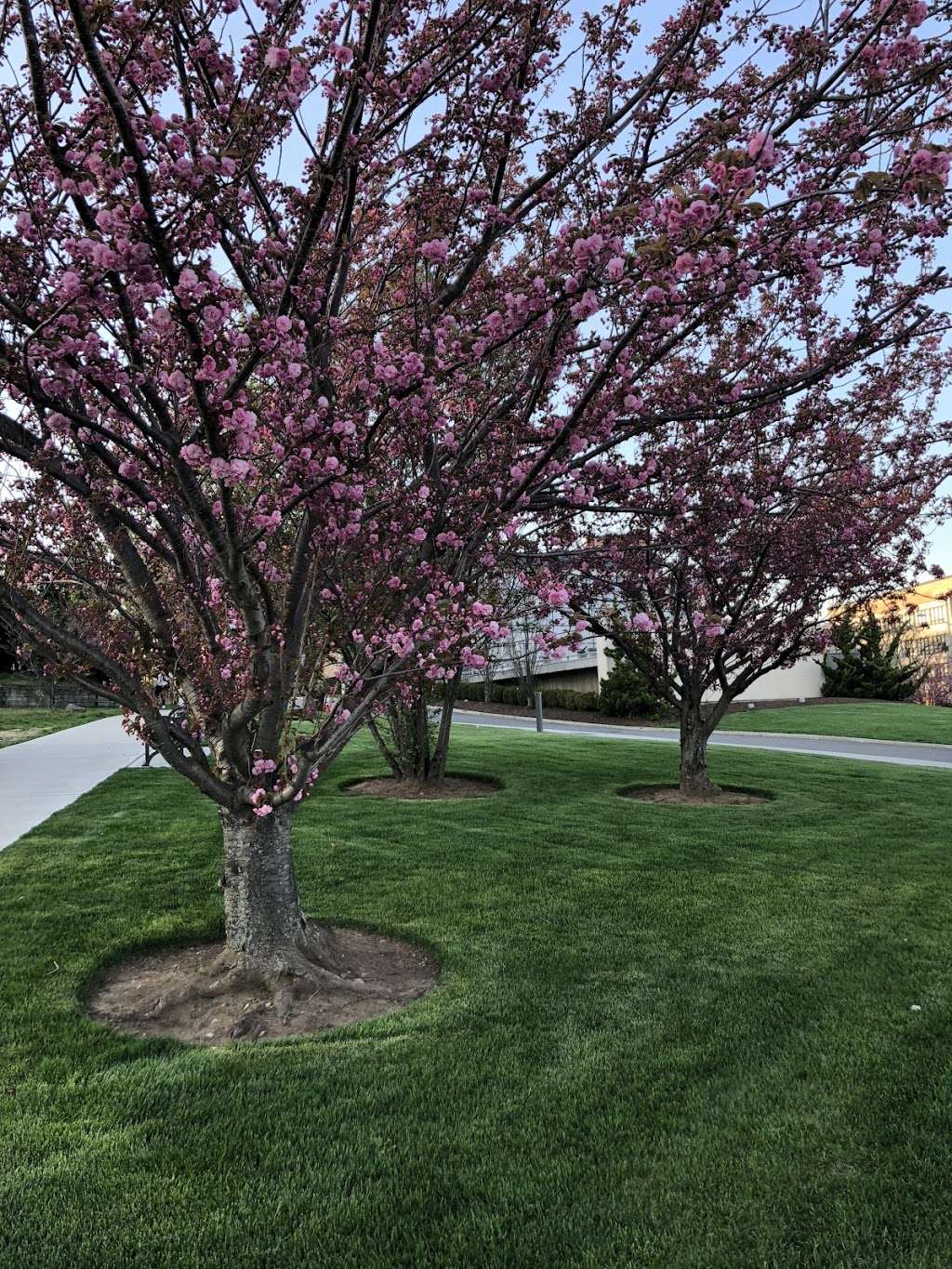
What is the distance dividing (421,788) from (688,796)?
3373 mm

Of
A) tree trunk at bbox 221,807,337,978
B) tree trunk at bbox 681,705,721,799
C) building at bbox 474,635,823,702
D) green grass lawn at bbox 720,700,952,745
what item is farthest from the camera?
building at bbox 474,635,823,702

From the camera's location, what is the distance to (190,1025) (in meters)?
3.72

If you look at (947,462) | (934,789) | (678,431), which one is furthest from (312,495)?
(934,789)

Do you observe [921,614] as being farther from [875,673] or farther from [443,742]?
[443,742]

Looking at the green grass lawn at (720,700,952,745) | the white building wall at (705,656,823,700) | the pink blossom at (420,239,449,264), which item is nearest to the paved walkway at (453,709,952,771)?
the green grass lawn at (720,700,952,745)

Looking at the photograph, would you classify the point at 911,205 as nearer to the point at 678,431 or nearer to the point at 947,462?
the point at 678,431

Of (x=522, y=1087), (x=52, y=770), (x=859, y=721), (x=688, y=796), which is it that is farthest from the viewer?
(x=859, y=721)

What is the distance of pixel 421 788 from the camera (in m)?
10.3

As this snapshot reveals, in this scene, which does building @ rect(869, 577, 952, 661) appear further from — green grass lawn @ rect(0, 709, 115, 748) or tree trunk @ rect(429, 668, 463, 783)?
green grass lawn @ rect(0, 709, 115, 748)

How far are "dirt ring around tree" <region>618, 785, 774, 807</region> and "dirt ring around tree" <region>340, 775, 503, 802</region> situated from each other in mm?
1810

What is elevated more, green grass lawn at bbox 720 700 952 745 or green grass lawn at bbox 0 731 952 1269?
green grass lawn at bbox 720 700 952 745

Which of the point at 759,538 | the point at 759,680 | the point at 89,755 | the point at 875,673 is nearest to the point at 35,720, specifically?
the point at 89,755

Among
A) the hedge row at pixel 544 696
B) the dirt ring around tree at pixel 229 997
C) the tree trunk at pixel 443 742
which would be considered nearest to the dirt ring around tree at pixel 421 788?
the tree trunk at pixel 443 742

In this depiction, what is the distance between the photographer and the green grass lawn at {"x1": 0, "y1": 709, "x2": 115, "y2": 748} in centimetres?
1672
